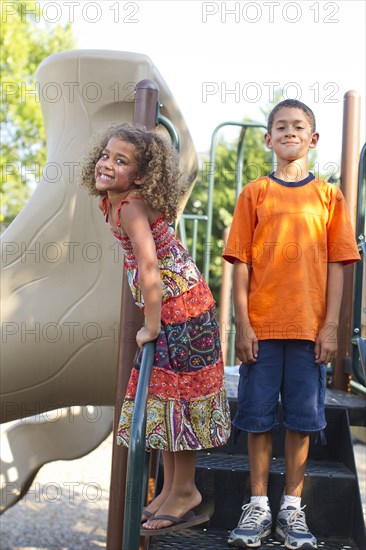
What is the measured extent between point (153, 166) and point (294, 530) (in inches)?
→ 47.8

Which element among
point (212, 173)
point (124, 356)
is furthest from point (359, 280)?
point (212, 173)

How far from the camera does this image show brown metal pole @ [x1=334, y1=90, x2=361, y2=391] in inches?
153

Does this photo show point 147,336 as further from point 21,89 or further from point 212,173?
point 21,89

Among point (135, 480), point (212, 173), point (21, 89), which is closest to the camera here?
point (135, 480)

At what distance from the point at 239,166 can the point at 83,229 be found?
1.63 metres

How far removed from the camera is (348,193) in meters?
3.99

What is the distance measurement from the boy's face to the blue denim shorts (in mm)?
621

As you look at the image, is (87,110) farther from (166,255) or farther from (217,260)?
(217,260)

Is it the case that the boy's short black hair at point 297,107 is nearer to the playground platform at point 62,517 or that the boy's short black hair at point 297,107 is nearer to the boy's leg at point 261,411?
the boy's leg at point 261,411

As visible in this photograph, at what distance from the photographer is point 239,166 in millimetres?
5035

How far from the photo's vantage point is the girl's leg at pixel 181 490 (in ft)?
7.56

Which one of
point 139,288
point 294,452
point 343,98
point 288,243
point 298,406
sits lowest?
point 294,452

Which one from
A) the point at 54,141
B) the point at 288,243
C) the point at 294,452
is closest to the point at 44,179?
the point at 54,141

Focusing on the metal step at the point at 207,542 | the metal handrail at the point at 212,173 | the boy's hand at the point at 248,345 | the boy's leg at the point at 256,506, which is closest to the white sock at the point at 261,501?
Result: the boy's leg at the point at 256,506
